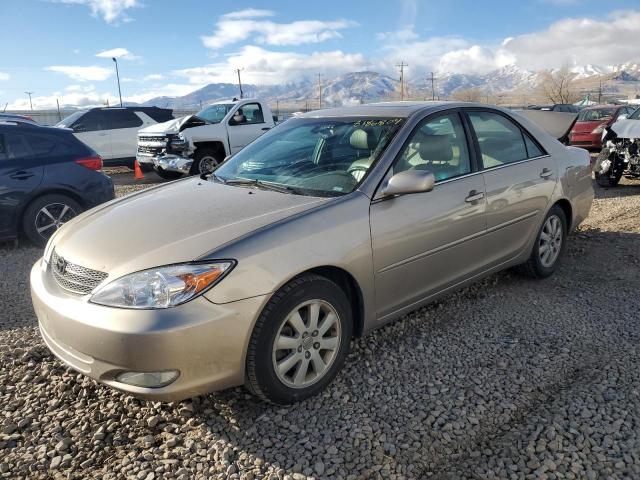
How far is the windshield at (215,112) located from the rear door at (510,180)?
351 inches

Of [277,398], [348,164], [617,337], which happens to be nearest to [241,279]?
[277,398]

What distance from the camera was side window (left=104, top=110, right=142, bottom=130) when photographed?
1395 centimetres

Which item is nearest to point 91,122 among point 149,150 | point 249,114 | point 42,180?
point 149,150

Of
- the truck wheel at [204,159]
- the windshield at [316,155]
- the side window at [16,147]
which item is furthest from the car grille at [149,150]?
the windshield at [316,155]

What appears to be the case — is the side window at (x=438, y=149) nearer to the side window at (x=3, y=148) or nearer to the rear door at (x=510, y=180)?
the rear door at (x=510, y=180)

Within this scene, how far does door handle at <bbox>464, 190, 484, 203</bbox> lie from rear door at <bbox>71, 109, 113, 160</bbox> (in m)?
12.0

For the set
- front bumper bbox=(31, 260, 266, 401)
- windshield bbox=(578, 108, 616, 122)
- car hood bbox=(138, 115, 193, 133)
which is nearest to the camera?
front bumper bbox=(31, 260, 266, 401)

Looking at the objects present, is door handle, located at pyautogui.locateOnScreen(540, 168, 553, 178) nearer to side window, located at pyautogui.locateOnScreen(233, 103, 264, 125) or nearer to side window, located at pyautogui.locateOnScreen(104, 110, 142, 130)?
side window, located at pyautogui.locateOnScreen(233, 103, 264, 125)

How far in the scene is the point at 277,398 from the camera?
9.12 feet

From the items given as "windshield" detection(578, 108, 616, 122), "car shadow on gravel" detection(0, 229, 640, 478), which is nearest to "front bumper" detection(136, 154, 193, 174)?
"car shadow on gravel" detection(0, 229, 640, 478)

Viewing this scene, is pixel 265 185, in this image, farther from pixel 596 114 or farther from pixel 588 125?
pixel 596 114

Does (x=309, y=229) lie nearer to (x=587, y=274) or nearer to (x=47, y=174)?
(x=587, y=274)

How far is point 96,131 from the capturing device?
1359 centimetres

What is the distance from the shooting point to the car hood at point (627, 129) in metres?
8.67
